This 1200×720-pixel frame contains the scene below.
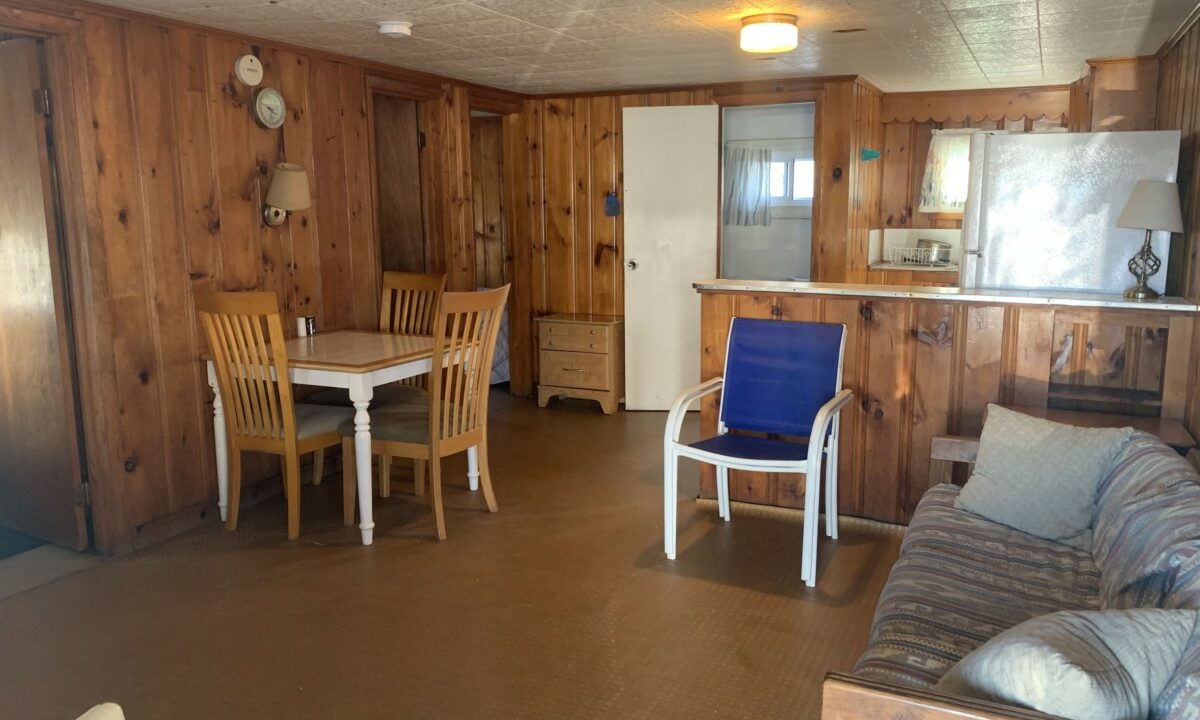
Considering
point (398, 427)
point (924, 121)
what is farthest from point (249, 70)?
point (924, 121)

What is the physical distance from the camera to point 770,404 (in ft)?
12.0

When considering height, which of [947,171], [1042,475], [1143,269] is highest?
[947,171]

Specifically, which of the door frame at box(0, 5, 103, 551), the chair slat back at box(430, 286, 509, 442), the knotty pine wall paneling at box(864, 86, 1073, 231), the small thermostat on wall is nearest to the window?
the knotty pine wall paneling at box(864, 86, 1073, 231)

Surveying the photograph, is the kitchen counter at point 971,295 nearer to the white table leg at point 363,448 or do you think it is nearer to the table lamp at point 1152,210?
the table lamp at point 1152,210

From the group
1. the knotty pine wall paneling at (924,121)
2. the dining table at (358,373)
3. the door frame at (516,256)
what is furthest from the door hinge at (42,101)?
the knotty pine wall paneling at (924,121)

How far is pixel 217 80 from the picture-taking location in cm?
391

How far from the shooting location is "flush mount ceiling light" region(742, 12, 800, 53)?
360 centimetres

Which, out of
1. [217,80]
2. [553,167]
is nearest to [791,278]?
[553,167]

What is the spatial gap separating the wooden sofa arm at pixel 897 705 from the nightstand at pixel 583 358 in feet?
14.5

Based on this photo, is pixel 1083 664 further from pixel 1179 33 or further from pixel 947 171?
pixel 947 171

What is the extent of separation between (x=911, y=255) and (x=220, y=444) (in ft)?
16.2

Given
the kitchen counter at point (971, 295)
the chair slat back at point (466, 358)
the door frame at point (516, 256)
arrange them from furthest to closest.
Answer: the door frame at point (516, 256), the chair slat back at point (466, 358), the kitchen counter at point (971, 295)

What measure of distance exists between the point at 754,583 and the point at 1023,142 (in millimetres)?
2229

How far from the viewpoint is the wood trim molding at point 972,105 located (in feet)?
20.7
